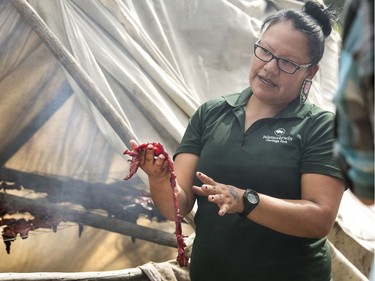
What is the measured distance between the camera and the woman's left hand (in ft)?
5.74

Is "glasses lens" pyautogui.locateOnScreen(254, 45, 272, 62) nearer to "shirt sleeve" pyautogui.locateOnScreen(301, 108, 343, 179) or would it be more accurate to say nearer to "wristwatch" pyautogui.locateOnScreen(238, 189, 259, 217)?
"shirt sleeve" pyautogui.locateOnScreen(301, 108, 343, 179)

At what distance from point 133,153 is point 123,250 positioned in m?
2.12

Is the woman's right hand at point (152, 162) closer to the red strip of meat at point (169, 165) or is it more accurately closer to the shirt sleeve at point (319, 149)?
the red strip of meat at point (169, 165)

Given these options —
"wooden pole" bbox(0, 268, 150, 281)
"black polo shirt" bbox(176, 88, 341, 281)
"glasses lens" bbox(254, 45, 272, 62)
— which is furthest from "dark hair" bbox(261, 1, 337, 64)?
"wooden pole" bbox(0, 268, 150, 281)

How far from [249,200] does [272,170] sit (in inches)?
7.8

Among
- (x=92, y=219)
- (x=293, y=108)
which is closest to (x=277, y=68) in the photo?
(x=293, y=108)

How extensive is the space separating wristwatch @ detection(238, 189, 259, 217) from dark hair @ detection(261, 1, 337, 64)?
1.92ft

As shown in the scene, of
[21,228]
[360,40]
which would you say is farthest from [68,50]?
[360,40]

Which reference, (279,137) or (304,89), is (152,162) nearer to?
(279,137)

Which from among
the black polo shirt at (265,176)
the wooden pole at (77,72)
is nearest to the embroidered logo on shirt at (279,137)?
the black polo shirt at (265,176)

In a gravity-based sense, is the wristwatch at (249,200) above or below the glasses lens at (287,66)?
below

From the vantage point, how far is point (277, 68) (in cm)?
203

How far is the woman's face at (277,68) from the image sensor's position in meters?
2.04

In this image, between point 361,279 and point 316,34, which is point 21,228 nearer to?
point 361,279
